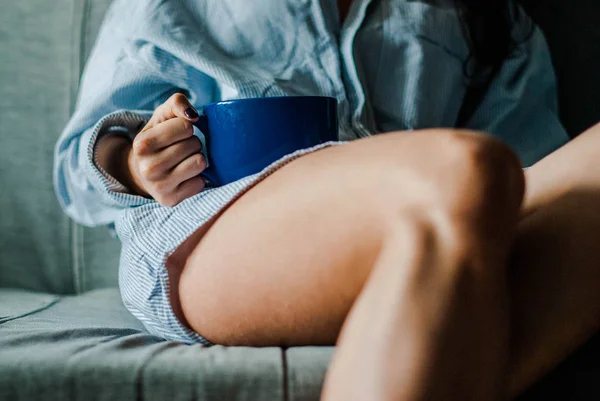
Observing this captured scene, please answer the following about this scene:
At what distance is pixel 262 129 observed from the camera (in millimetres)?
523

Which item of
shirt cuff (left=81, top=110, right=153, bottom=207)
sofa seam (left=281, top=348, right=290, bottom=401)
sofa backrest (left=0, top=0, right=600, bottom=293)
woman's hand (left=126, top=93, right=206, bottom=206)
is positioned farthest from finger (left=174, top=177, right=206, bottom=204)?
sofa backrest (left=0, top=0, right=600, bottom=293)

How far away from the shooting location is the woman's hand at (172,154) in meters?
0.58

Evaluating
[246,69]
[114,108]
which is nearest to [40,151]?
[114,108]

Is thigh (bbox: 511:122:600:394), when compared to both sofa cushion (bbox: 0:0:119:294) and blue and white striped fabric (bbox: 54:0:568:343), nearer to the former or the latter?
blue and white striped fabric (bbox: 54:0:568:343)

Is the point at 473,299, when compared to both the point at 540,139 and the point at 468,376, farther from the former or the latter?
the point at 540,139

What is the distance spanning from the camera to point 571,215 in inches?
20.1

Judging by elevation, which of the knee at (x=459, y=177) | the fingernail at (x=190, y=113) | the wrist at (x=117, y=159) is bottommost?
the wrist at (x=117, y=159)

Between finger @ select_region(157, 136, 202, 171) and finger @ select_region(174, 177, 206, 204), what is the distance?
0.02 metres

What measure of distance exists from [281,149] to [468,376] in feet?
0.81

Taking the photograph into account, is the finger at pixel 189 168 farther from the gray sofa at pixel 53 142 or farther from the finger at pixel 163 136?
the gray sofa at pixel 53 142

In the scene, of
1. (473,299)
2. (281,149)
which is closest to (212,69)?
(281,149)

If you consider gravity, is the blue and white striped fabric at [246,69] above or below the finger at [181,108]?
below

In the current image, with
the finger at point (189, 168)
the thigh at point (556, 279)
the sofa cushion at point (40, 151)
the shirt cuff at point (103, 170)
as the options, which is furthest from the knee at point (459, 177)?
the sofa cushion at point (40, 151)

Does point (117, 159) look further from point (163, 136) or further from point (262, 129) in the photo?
point (262, 129)
